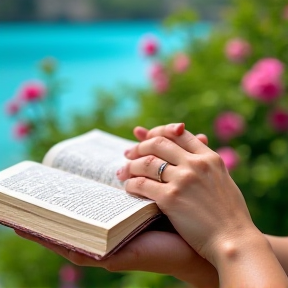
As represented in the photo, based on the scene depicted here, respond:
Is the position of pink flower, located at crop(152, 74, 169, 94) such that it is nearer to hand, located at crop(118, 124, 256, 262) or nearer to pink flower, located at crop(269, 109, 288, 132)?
pink flower, located at crop(269, 109, 288, 132)

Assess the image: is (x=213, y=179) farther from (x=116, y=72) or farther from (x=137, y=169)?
(x=116, y=72)

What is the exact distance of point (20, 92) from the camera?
2311 millimetres

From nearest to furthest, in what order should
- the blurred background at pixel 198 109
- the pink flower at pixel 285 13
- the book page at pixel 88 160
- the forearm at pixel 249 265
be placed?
the forearm at pixel 249 265 → the book page at pixel 88 160 → the blurred background at pixel 198 109 → the pink flower at pixel 285 13

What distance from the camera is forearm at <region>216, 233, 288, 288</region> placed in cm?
74

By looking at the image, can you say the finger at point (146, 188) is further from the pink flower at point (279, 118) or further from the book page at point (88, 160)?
the pink flower at point (279, 118)

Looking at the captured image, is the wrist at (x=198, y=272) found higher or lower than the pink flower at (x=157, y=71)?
higher

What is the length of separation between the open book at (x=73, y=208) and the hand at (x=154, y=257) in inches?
0.7

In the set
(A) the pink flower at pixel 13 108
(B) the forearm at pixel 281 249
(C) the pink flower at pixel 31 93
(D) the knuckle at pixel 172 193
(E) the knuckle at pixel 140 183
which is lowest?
(A) the pink flower at pixel 13 108

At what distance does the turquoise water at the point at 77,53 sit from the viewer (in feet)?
24.4

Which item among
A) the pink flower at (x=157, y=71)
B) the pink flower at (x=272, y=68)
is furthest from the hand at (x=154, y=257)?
the pink flower at (x=157, y=71)

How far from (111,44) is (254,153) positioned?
7.88 m

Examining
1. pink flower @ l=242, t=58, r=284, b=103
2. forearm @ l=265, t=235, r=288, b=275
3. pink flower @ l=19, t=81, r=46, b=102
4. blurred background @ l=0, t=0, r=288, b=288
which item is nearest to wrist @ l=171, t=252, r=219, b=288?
forearm @ l=265, t=235, r=288, b=275

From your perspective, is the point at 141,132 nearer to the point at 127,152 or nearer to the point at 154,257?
the point at 127,152

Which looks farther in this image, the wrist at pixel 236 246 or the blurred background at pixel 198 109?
the blurred background at pixel 198 109
